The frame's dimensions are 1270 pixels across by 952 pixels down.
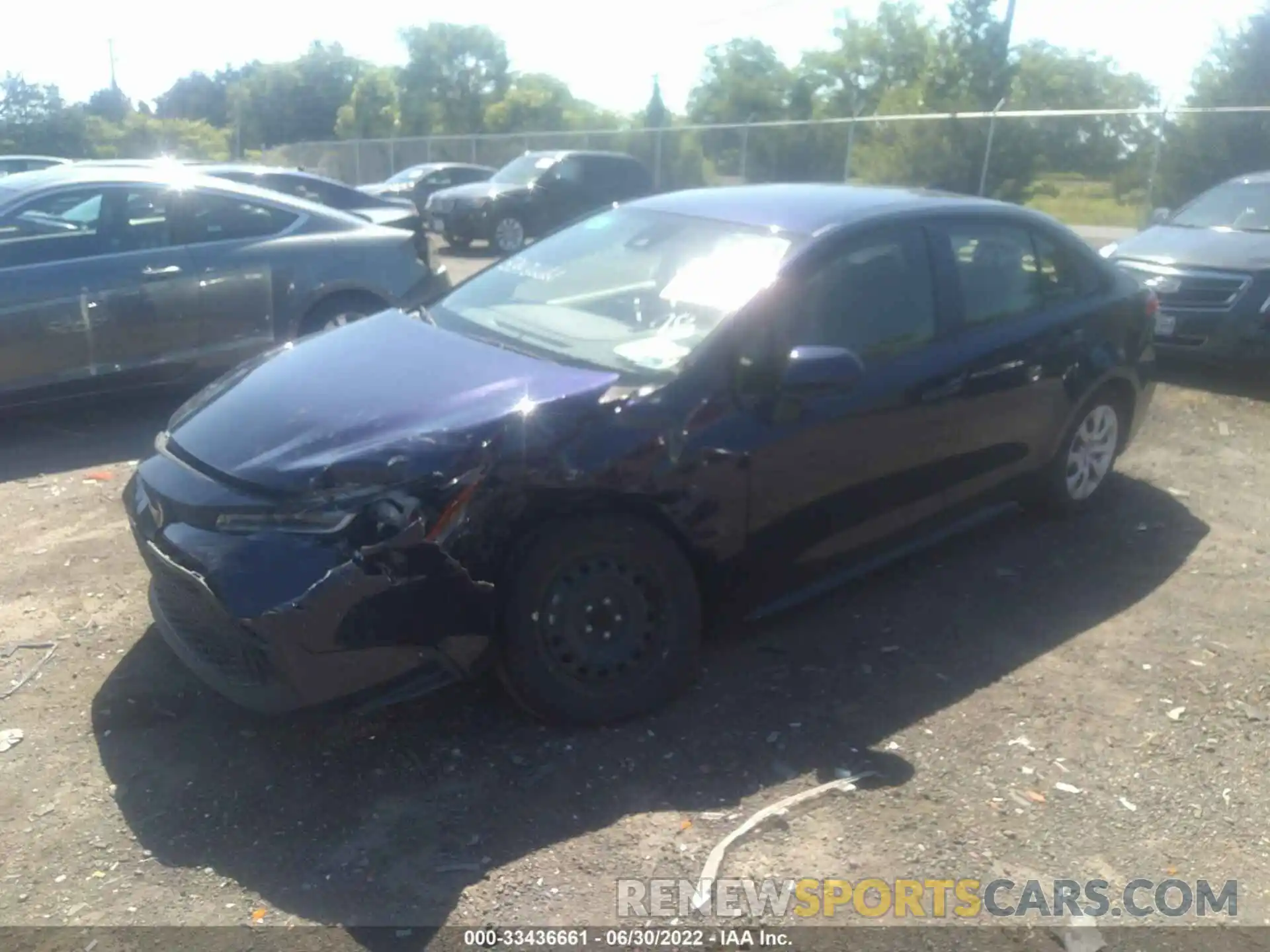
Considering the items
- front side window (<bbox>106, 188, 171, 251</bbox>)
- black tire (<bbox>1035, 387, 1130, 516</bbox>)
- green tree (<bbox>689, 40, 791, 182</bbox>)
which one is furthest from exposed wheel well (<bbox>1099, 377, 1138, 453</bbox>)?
green tree (<bbox>689, 40, 791, 182</bbox>)

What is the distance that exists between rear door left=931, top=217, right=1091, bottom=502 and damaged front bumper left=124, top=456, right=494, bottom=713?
2307mm

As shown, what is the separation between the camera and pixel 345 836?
3201mm

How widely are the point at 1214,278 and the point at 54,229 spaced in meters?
7.80

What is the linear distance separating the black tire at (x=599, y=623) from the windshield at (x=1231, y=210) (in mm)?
7528

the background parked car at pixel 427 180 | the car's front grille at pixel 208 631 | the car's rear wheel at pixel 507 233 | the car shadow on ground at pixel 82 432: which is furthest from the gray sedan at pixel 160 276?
the background parked car at pixel 427 180

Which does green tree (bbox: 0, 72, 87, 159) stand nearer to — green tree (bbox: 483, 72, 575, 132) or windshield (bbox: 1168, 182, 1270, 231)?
green tree (bbox: 483, 72, 575, 132)

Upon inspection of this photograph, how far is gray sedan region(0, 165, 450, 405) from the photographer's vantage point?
21.4 ft

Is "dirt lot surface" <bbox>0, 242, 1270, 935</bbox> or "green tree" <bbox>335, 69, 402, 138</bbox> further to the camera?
"green tree" <bbox>335, 69, 402, 138</bbox>

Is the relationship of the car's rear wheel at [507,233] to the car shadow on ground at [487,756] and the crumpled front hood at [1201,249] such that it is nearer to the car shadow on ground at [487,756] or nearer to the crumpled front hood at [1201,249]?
the crumpled front hood at [1201,249]

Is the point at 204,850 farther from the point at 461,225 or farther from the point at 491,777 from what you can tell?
the point at 461,225

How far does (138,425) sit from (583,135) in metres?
22.6

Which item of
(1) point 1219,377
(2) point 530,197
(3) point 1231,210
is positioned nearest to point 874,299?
(1) point 1219,377

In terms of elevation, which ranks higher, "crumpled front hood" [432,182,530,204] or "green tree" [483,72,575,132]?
"green tree" [483,72,575,132]

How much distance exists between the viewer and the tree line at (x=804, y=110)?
59.7ft
